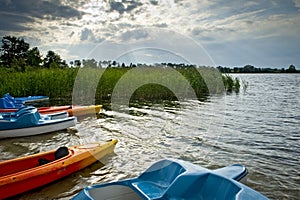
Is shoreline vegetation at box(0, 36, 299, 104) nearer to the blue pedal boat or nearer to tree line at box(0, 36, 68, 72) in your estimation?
the blue pedal boat

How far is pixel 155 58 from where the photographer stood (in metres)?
7.23

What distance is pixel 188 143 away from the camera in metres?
6.48

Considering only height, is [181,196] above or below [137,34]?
below

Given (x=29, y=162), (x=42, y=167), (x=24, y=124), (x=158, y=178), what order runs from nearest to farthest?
1. (x=158, y=178)
2. (x=42, y=167)
3. (x=29, y=162)
4. (x=24, y=124)

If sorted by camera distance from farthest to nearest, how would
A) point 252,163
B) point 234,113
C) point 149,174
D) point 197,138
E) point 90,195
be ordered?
point 234,113 < point 197,138 < point 252,163 < point 149,174 < point 90,195

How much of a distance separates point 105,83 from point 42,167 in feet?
33.8

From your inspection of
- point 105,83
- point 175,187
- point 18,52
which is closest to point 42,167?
point 175,187

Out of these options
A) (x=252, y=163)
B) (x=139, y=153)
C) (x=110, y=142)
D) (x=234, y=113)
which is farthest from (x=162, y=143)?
(x=234, y=113)

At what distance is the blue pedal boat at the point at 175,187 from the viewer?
217cm

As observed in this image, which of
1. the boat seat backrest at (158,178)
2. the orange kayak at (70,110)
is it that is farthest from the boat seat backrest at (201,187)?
the orange kayak at (70,110)

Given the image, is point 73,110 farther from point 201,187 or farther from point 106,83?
point 201,187

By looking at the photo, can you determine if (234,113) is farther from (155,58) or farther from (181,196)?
(181,196)

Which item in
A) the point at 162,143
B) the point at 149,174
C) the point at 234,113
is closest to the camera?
the point at 149,174

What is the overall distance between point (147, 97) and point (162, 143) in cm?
783
